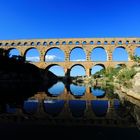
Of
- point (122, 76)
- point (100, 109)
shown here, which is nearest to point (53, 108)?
point (100, 109)

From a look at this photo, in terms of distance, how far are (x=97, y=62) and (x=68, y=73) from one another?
370 inches

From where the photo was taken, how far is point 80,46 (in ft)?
267

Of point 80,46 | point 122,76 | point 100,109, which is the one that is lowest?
point 100,109

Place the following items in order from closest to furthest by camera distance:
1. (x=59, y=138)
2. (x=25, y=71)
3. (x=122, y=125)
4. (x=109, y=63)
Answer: (x=59, y=138) < (x=122, y=125) < (x=25, y=71) < (x=109, y=63)

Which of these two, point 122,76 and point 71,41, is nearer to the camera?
point 122,76

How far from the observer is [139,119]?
583 inches

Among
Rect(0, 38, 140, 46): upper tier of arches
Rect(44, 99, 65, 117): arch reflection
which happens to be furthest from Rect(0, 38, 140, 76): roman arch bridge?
Rect(44, 99, 65, 117): arch reflection

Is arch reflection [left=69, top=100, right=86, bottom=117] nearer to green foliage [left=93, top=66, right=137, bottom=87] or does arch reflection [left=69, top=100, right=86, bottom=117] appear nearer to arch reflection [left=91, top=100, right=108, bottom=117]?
arch reflection [left=91, top=100, right=108, bottom=117]

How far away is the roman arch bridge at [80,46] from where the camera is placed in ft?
262

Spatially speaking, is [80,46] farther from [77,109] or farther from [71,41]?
[77,109]

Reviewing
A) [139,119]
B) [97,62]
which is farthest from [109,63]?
[139,119]

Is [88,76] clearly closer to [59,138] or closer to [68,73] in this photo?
[68,73]

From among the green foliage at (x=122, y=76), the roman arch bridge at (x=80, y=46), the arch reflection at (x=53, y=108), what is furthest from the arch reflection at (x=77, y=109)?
the roman arch bridge at (x=80, y=46)

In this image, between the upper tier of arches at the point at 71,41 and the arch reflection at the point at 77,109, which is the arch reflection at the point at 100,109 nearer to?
the arch reflection at the point at 77,109
